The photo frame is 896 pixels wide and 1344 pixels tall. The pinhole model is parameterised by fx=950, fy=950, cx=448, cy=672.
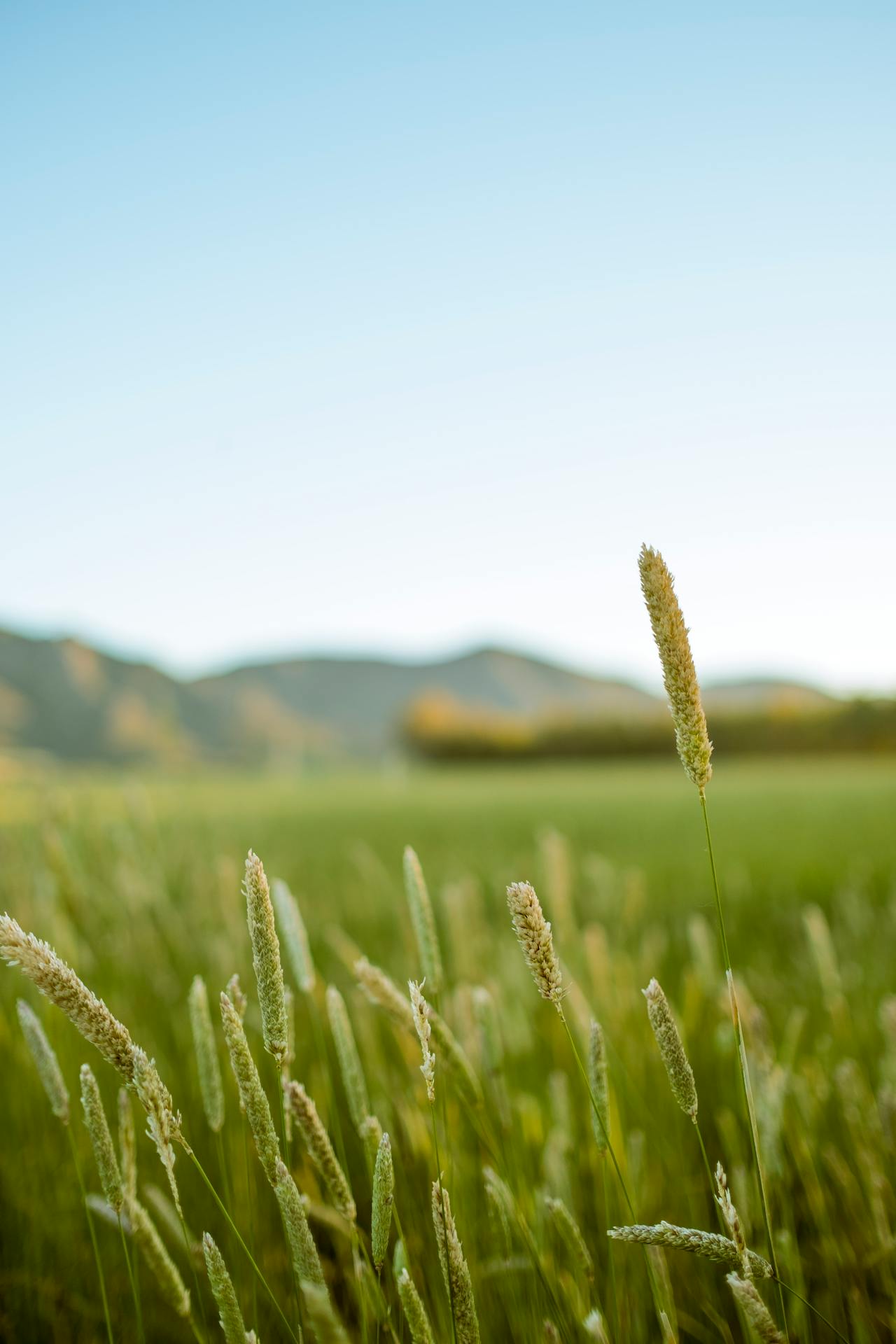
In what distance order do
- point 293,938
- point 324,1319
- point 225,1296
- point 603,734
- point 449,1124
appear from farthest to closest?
point 603,734 < point 449,1124 < point 293,938 < point 225,1296 < point 324,1319

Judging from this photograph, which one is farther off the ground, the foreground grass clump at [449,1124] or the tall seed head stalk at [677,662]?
the tall seed head stalk at [677,662]

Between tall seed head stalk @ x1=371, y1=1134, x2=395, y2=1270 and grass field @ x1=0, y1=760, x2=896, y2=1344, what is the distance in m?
0.09

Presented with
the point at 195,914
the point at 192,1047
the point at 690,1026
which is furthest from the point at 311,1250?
the point at 195,914

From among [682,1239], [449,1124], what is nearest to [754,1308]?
[682,1239]

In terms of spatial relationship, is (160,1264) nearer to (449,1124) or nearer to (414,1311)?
(414,1311)

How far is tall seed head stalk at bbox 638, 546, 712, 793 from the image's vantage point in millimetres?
543

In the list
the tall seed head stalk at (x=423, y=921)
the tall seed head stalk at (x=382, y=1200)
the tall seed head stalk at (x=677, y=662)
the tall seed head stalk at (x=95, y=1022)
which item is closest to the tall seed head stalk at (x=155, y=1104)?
the tall seed head stalk at (x=95, y=1022)

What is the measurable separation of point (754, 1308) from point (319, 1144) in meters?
0.26

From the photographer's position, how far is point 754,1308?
513 mm

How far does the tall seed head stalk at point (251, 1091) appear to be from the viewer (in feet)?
1.80

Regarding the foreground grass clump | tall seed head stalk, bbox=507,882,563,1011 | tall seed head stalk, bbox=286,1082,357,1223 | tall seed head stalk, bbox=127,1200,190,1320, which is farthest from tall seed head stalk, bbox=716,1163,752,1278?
tall seed head stalk, bbox=127,1200,190,1320

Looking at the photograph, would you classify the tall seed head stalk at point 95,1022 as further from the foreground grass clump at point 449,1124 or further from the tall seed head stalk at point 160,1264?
the tall seed head stalk at point 160,1264

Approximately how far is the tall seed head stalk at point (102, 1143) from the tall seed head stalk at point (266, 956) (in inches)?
5.3

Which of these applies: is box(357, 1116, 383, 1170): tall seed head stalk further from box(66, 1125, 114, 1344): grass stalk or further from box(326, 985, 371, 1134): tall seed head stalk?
box(66, 1125, 114, 1344): grass stalk
